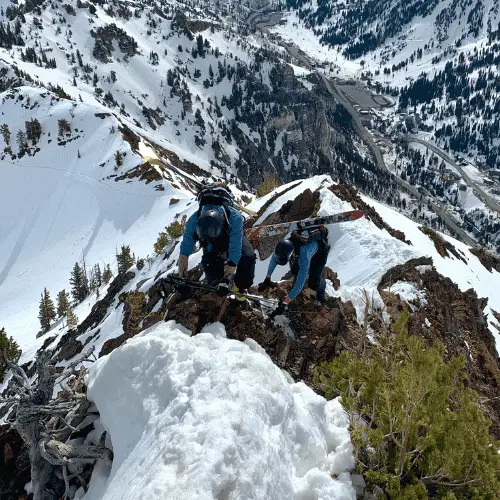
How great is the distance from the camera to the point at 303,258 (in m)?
10.1

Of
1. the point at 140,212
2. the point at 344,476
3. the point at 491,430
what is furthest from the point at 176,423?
the point at 140,212

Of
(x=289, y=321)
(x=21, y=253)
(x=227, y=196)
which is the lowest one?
(x=21, y=253)

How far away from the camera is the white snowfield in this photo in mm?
4982

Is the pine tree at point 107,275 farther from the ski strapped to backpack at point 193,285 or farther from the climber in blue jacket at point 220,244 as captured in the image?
the ski strapped to backpack at point 193,285

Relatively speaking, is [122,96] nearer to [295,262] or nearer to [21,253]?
[21,253]

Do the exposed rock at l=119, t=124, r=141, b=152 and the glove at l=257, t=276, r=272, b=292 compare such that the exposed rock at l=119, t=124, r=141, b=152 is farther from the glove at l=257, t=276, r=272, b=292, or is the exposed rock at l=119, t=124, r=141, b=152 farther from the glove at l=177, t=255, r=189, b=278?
the glove at l=177, t=255, r=189, b=278

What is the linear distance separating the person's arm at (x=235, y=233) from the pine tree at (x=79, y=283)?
57596 mm

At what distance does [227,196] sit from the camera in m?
9.04

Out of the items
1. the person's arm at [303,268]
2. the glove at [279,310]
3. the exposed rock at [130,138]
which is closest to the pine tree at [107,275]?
the exposed rock at [130,138]

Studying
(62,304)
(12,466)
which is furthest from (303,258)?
(62,304)

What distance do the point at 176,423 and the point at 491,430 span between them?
8208mm

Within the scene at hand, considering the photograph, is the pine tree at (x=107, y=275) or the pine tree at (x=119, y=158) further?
the pine tree at (x=119, y=158)

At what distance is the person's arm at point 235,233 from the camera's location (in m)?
8.91

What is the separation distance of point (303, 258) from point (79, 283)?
5871cm
